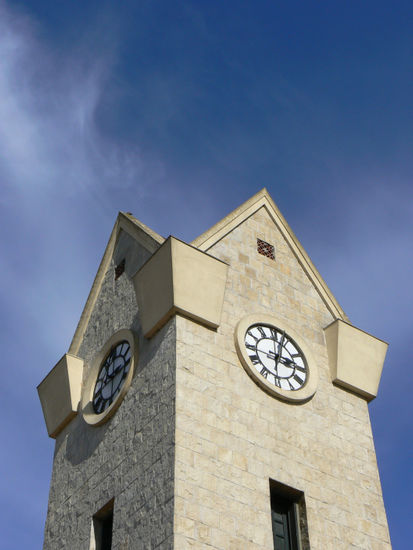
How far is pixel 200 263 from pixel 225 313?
4.65 feet

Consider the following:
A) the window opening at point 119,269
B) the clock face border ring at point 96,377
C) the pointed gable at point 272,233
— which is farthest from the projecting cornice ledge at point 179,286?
the window opening at point 119,269

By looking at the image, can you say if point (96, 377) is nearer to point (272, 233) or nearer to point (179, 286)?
point (179, 286)

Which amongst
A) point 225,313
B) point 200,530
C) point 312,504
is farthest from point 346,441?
point 200,530

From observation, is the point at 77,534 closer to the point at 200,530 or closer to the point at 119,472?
the point at 119,472

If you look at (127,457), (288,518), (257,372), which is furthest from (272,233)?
(288,518)

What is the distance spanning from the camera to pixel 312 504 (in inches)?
908

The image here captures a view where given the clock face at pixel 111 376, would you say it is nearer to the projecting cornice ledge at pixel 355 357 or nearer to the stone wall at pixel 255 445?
the stone wall at pixel 255 445

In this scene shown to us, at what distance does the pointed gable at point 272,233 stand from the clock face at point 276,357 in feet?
8.72

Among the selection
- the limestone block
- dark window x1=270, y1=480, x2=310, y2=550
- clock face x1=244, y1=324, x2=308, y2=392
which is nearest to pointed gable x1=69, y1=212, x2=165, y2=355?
the limestone block

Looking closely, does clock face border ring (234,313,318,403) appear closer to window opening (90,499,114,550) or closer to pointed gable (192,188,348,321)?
pointed gable (192,188,348,321)

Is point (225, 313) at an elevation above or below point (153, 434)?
above

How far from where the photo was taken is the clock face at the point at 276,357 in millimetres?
25078

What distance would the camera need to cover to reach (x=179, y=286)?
24594 mm

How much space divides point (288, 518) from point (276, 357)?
14.3 ft
